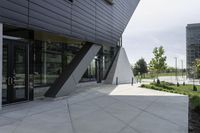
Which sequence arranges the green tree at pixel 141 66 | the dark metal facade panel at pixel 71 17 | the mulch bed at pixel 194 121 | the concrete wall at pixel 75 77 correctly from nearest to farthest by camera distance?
the mulch bed at pixel 194 121 → the dark metal facade panel at pixel 71 17 → the concrete wall at pixel 75 77 → the green tree at pixel 141 66

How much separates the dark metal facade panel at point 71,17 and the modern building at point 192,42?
69668 millimetres

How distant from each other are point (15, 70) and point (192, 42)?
9192 cm

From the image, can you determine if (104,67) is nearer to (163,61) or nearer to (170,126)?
(163,61)

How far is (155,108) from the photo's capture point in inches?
427

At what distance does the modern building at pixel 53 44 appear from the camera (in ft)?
35.7

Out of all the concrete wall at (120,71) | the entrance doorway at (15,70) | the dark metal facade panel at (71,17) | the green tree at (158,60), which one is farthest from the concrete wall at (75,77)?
the green tree at (158,60)

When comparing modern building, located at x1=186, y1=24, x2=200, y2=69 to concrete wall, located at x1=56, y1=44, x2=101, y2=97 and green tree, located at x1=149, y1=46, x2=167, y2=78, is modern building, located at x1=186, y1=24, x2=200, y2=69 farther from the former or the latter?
concrete wall, located at x1=56, y1=44, x2=101, y2=97

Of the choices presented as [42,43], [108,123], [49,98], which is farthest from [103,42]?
[108,123]

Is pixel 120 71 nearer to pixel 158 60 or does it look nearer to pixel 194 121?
pixel 158 60

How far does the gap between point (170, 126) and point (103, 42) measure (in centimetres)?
1414

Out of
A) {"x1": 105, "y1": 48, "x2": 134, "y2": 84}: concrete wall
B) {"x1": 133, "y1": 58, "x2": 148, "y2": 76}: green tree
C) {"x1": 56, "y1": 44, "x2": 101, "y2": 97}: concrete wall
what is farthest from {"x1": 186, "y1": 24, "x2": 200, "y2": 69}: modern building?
{"x1": 56, "y1": 44, "x2": 101, "y2": 97}: concrete wall

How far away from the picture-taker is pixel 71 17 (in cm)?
1535

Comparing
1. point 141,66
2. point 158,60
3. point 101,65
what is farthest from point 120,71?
point 141,66

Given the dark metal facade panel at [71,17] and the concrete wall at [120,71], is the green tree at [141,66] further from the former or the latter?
the dark metal facade panel at [71,17]
